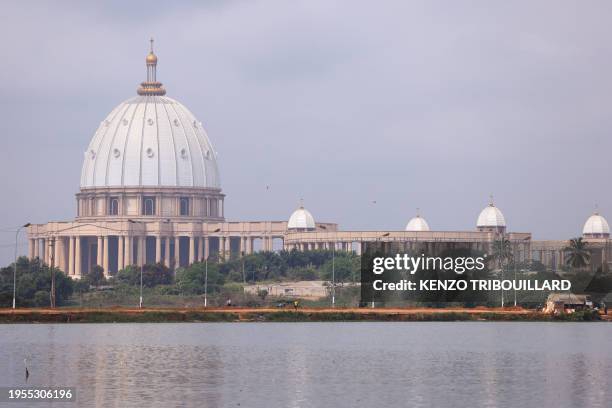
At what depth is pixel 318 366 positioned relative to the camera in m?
81.8

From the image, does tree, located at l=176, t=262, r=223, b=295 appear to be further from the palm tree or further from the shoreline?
the shoreline

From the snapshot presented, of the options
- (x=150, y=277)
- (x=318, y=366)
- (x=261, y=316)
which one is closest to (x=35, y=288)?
(x=150, y=277)

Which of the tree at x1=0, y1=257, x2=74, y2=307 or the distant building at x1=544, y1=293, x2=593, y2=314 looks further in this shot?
the tree at x1=0, y1=257, x2=74, y2=307

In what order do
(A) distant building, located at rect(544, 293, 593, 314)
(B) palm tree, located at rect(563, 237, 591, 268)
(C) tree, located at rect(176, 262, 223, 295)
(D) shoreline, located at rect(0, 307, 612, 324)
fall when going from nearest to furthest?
(D) shoreline, located at rect(0, 307, 612, 324), (A) distant building, located at rect(544, 293, 593, 314), (B) palm tree, located at rect(563, 237, 591, 268), (C) tree, located at rect(176, 262, 223, 295)

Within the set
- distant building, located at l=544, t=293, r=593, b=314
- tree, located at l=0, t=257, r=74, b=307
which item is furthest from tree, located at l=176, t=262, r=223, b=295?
distant building, located at l=544, t=293, r=593, b=314

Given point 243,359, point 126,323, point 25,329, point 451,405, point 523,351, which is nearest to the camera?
point 451,405

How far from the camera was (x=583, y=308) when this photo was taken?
134625 mm

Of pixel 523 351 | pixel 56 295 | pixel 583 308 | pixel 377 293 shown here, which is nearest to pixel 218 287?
pixel 56 295

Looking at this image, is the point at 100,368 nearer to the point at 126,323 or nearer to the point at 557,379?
the point at 557,379

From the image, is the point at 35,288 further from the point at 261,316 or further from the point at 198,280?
the point at 261,316

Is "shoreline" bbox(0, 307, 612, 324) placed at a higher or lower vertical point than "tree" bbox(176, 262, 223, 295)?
lower

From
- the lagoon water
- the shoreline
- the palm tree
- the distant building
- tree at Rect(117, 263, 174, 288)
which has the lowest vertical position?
the lagoon water

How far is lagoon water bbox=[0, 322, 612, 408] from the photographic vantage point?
6781 cm

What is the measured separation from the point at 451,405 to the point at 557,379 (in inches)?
437
